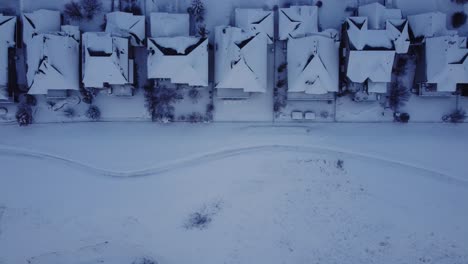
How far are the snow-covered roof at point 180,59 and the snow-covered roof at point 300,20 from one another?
4716 mm

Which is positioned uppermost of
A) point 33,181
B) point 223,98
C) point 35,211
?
point 223,98

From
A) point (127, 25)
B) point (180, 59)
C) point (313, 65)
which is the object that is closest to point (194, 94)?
point (180, 59)

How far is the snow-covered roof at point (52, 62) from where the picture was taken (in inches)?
865

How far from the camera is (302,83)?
74.4ft

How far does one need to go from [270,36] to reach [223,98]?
435cm

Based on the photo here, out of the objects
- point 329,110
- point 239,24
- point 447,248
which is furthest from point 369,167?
point 239,24

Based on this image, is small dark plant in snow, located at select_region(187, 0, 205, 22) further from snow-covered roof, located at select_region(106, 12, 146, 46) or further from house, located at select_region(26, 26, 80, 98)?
house, located at select_region(26, 26, 80, 98)

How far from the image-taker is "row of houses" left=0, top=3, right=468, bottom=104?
22.1 m

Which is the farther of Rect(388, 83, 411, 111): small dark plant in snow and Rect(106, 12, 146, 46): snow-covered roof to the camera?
Rect(388, 83, 411, 111): small dark plant in snow

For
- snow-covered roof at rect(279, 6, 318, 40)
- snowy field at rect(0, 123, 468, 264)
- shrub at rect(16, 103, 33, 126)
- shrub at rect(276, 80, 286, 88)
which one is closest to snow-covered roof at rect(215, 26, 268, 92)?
shrub at rect(276, 80, 286, 88)

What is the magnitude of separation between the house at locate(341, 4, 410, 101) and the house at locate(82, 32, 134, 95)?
1216 centimetres

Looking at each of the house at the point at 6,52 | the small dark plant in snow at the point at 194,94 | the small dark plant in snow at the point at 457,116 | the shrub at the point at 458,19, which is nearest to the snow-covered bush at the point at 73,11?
the house at the point at 6,52

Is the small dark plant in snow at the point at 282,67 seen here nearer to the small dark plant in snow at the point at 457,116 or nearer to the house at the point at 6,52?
the small dark plant in snow at the point at 457,116

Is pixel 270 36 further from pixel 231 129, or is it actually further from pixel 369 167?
pixel 369 167
